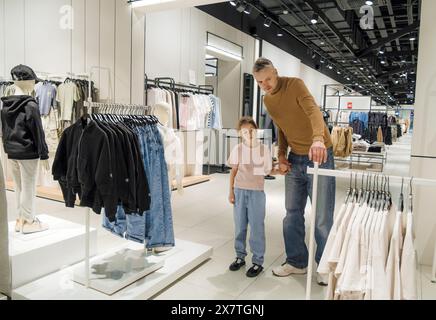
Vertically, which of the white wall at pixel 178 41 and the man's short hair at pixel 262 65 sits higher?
Result: the white wall at pixel 178 41

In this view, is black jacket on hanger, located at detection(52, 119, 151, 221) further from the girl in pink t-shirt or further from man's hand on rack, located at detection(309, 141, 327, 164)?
man's hand on rack, located at detection(309, 141, 327, 164)

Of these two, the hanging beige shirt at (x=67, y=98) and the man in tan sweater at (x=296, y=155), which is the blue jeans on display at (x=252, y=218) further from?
the hanging beige shirt at (x=67, y=98)

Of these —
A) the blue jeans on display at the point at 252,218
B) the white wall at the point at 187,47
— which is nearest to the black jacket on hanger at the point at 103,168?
the blue jeans on display at the point at 252,218

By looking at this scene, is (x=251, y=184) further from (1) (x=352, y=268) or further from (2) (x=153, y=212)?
(1) (x=352, y=268)

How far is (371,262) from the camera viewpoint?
5.66ft

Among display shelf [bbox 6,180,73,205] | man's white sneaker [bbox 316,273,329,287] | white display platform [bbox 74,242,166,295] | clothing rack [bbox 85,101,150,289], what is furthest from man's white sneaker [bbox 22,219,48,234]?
man's white sneaker [bbox 316,273,329,287]

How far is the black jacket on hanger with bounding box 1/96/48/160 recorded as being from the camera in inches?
128

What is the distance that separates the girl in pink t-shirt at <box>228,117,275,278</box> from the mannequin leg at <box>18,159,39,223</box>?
183cm

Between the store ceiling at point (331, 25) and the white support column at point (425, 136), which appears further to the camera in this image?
the store ceiling at point (331, 25)

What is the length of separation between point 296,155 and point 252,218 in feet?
2.20

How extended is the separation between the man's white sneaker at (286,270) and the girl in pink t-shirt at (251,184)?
0.15 metres

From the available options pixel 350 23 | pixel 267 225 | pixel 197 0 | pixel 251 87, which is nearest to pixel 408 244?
pixel 267 225

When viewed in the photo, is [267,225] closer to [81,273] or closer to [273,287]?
[273,287]

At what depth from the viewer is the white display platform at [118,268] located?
9.02 ft
